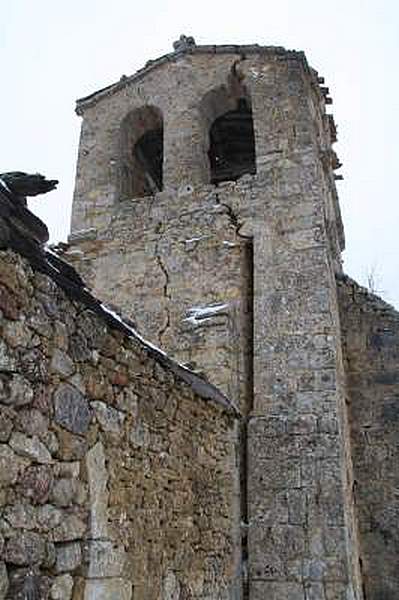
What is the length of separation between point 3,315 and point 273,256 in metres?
4.06

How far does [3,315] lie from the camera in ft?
7.48

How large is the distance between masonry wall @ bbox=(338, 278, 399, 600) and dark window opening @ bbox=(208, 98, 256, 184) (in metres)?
3.11

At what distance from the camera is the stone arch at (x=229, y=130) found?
7816 mm

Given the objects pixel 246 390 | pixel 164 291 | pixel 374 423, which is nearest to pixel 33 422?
pixel 246 390

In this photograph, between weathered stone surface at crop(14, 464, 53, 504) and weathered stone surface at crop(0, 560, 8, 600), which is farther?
weathered stone surface at crop(14, 464, 53, 504)

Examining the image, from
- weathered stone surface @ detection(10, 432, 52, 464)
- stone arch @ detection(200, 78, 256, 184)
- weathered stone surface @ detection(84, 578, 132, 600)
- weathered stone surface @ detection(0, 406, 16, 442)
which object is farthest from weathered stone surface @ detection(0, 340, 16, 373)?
stone arch @ detection(200, 78, 256, 184)

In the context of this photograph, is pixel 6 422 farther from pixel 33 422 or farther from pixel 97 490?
pixel 97 490

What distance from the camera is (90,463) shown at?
2.77m

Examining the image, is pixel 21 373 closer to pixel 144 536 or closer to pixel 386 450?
pixel 144 536

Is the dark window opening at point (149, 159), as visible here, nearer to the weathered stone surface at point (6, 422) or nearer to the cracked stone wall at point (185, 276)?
the cracked stone wall at point (185, 276)

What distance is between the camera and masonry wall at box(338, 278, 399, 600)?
5.76 m

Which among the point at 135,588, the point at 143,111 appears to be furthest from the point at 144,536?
the point at 143,111

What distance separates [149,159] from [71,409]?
6.95 m

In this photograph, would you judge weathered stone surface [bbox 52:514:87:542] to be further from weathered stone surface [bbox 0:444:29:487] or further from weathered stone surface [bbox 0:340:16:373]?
weathered stone surface [bbox 0:340:16:373]
